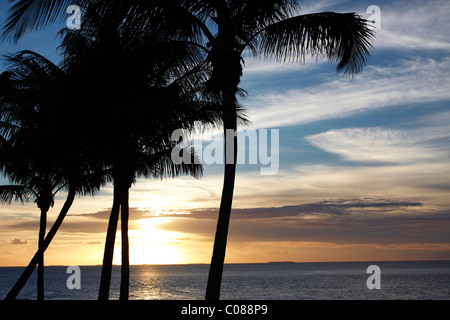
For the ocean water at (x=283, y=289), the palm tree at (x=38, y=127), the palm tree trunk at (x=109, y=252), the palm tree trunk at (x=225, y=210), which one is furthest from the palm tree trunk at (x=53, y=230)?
the ocean water at (x=283, y=289)

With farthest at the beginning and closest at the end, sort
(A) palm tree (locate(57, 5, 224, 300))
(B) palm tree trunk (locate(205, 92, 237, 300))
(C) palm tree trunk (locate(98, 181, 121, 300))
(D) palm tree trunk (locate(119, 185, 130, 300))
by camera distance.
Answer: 1. (D) palm tree trunk (locate(119, 185, 130, 300))
2. (C) palm tree trunk (locate(98, 181, 121, 300))
3. (A) palm tree (locate(57, 5, 224, 300))
4. (B) palm tree trunk (locate(205, 92, 237, 300))

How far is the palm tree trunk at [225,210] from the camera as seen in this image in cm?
941

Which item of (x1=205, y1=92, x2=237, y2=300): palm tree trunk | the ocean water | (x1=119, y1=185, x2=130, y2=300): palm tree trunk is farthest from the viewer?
the ocean water

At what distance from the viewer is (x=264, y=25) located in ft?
35.4

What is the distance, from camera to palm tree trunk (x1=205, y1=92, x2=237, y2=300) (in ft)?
30.9

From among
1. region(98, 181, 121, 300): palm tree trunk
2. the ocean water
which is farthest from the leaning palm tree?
the ocean water

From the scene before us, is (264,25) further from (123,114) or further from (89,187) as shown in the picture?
(89,187)

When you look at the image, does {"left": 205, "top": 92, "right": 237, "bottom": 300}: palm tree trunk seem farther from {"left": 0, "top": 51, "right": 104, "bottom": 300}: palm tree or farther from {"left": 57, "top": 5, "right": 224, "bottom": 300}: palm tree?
{"left": 0, "top": 51, "right": 104, "bottom": 300}: palm tree

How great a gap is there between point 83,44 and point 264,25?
21.9 ft

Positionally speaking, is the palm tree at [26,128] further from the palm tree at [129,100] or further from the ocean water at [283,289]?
the ocean water at [283,289]

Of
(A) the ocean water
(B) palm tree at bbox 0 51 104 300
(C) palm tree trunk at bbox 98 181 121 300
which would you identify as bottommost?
(A) the ocean water
